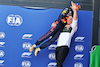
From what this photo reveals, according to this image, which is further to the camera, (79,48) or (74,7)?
(79,48)

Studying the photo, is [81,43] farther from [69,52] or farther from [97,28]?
[97,28]

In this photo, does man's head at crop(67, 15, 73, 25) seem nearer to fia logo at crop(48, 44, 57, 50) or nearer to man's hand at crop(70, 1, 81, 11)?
man's hand at crop(70, 1, 81, 11)

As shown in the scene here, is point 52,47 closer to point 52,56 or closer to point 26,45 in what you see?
point 52,56

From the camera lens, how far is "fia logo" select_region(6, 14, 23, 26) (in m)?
1.92

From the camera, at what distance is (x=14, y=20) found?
6.31 ft

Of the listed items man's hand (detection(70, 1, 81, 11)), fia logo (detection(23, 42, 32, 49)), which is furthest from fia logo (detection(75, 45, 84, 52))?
fia logo (detection(23, 42, 32, 49))

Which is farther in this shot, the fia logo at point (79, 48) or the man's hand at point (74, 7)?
the fia logo at point (79, 48)

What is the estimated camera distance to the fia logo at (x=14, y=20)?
1.92 meters

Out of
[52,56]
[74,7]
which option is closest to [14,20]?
[52,56]

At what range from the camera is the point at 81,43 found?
2.01 m

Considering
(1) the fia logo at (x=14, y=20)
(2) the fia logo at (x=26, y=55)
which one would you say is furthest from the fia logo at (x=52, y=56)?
(1) the fia logo at (x=14, y=20)

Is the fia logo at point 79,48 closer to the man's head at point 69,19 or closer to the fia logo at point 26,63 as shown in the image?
the man's head at point 69,19

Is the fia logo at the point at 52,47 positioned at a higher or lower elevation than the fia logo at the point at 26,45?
lower

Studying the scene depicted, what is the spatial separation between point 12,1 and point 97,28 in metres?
1.39
